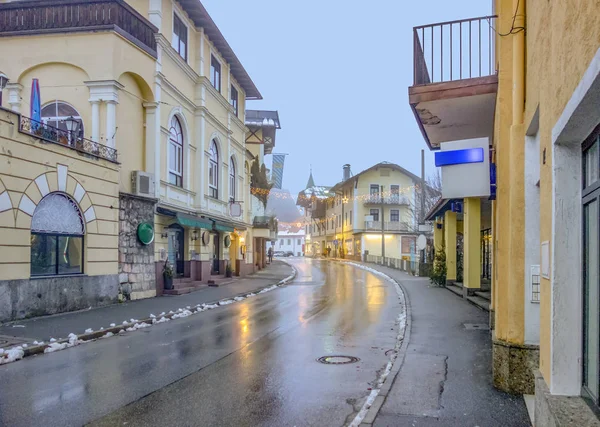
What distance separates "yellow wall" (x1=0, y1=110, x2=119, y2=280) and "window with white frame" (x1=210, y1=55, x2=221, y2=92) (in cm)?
1122

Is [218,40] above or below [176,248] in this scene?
above

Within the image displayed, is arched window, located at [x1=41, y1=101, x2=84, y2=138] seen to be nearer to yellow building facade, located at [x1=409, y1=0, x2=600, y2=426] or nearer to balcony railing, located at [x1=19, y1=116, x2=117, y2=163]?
balcony railing, located at [x1=19, y1=116, x2=117, y2=163]

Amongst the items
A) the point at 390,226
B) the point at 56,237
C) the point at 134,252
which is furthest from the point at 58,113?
the point at 390,226

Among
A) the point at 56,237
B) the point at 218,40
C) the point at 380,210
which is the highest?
the point at 218,40

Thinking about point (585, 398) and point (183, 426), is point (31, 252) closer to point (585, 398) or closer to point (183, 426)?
point (183, 426)

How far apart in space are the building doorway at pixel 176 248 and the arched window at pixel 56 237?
21.9 ft

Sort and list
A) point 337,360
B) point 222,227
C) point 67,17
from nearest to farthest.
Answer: point 337,360
point 67,17
point 222,227

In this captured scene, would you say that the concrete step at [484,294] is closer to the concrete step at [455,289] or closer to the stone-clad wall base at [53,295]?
the concrete step at [455,289]

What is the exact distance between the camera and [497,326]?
6.33m

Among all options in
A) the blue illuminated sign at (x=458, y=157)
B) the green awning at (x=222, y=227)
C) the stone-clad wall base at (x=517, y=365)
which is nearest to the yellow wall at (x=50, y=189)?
the green awning at (x=222, y=227)

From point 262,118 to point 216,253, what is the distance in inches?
618

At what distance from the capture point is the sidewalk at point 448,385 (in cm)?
537

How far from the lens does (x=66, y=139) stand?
46.2 feet

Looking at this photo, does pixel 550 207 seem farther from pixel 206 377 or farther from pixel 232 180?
pixel 232 180
